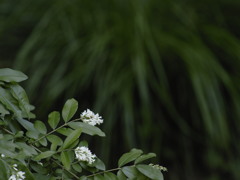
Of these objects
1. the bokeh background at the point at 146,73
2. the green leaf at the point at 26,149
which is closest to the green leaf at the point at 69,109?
the green leaf at the point at 26,149

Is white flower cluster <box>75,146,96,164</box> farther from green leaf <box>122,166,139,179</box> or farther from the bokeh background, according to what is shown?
the bokeh background

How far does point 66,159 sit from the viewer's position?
2.35 ft

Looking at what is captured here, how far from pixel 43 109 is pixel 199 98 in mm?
824

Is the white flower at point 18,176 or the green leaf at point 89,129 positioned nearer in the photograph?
the white flower at point 18,176

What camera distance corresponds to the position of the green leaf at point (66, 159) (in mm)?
708

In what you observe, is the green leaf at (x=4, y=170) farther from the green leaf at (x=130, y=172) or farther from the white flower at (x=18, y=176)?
the green leaf at (x=130, y=172)

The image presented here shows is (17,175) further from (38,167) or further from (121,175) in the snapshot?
(121,175)

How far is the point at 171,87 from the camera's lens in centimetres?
268

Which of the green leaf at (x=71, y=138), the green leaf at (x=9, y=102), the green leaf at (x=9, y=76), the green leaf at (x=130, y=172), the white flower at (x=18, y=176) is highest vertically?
the green leaf at (x=9, y=76)

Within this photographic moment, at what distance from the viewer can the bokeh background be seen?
7.86 ft

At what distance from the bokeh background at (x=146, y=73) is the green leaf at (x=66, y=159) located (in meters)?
1.55

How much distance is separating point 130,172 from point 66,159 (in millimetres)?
120

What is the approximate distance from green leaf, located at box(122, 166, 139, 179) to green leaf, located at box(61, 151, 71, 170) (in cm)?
10

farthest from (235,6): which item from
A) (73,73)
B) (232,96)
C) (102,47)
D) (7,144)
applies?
(7,144)
